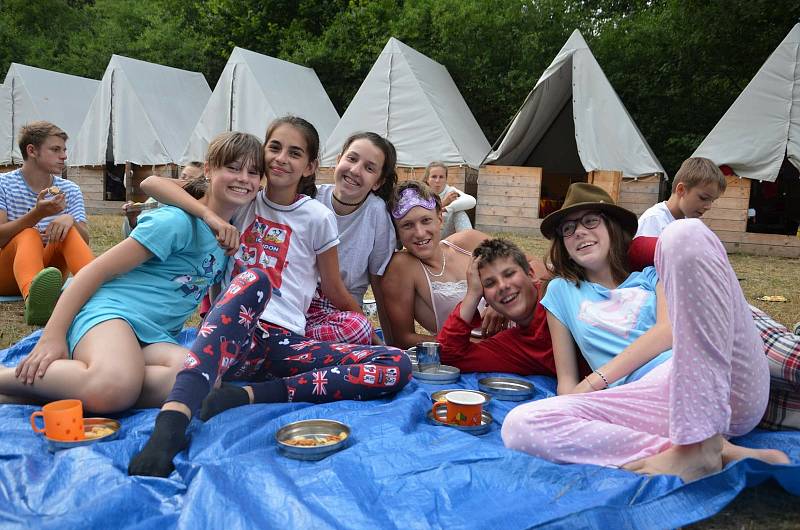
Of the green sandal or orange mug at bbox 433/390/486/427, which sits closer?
orange mug at bbox 433/390/486/427

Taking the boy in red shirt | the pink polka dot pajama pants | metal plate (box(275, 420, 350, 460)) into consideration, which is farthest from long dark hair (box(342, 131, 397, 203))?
the pink polka dot pajama pants

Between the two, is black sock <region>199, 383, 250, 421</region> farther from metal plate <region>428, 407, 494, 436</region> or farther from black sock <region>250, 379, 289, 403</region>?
metal plate <region>428, 407, 494, 436</region>

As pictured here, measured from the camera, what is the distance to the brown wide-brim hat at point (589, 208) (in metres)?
2.47

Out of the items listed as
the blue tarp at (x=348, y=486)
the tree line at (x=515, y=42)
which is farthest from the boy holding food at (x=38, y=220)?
the tree line at (x=515, y=42)

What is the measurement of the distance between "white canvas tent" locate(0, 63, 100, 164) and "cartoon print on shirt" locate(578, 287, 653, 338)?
14732 millimetres

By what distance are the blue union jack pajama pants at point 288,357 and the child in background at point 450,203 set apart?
3986 millimetres

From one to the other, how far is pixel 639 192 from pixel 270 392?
9.13 m

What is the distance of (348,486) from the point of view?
5.57ft

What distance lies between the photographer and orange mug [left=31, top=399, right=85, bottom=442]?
6.26 feet

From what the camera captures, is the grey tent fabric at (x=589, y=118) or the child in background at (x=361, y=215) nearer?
the child in background at (x=361, y=215)

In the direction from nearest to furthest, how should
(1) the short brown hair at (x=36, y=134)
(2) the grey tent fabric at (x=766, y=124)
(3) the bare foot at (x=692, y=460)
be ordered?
(3) the bare foot at (x=692, y=460) < (1) the short brown hair at (x=36, y=134) < (2) the grey tent fabric at (x=766, y=124)

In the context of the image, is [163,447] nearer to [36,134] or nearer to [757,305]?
[36,134]

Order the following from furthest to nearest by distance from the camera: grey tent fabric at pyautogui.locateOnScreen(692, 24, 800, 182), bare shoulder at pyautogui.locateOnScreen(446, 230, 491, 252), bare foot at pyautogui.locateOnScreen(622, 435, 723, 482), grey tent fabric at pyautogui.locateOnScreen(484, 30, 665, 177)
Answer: grey tent fabric at pyautogui.locateOnScreen(484, 30, 665, 177)
grey tent fabric at pyautogui.locateOnScreen(692, 24, 800, 182)
bare shoulder at pyautogui.locateOnScreen(446, 230, 491, 252)
bare foot at pyautogui.locateOnScreen(622, 435, 723, 482)

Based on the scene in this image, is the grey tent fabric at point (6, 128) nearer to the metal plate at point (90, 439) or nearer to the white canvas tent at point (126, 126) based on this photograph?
the white canvas tent at point (126, 126)
